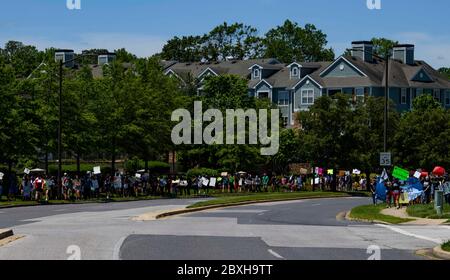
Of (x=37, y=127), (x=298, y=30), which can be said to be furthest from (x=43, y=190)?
(x=298, y=30)

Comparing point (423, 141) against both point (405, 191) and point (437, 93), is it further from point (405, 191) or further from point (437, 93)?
point (405, 191)

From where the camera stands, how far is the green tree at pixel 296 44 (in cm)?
15862

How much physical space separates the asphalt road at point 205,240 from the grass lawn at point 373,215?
2.72 metres

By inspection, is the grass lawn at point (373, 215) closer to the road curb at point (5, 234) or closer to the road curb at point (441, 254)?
the road curb at point (441, 254)

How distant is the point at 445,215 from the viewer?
1469 inches

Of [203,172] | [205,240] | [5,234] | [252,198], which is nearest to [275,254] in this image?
[205,240]

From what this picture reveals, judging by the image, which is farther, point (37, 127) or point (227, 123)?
point (227, 123)

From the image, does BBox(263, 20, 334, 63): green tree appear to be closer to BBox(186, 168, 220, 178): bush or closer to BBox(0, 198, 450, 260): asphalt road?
BBox(186, 168, 220, 178): bush

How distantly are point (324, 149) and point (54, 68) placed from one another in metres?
26.0

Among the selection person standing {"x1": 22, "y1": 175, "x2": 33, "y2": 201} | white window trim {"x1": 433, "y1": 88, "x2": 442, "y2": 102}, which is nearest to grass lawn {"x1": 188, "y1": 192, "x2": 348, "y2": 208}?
person standing {"x1": 22, "y1": 175, "x2": 33, "y2": 201}

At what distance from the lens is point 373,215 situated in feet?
131

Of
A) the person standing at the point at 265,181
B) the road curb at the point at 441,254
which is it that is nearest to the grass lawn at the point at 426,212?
the road curb at the point at 441,254

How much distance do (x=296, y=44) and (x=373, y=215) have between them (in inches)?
4907
